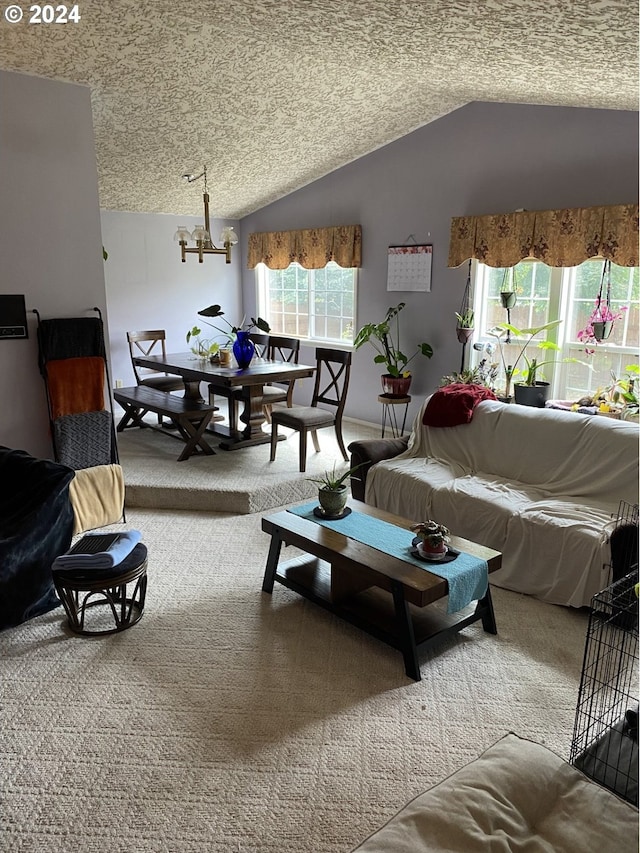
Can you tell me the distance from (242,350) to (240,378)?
0.49m

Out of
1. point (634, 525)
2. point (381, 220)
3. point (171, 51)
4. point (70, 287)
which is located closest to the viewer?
point (634, 525)

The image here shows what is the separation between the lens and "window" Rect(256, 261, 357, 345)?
6.57 m

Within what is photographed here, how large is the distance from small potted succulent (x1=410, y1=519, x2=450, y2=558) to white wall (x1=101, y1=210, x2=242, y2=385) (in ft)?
15.9

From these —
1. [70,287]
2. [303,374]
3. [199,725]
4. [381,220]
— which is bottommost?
[199,725]

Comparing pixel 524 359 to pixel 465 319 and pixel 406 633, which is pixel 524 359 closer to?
pixel 465 319

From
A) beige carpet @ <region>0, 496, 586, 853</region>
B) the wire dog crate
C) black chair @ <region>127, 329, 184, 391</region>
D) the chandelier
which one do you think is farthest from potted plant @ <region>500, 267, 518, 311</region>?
black chair @ <region>127, 329, 184, 391</region>

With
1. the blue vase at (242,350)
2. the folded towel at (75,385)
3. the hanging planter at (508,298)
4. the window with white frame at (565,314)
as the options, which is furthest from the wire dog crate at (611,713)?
the blue vase at (242,350)

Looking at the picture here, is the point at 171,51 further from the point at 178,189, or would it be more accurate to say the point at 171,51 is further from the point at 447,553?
the point at 447,553

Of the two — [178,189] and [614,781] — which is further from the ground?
[178,189]

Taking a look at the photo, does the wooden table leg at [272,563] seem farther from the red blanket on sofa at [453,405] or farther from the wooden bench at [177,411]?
the wooden bench at [177,411]

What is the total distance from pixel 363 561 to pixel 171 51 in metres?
3.02

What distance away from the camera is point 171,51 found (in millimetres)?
3641

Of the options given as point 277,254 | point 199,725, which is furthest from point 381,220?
point 199,725

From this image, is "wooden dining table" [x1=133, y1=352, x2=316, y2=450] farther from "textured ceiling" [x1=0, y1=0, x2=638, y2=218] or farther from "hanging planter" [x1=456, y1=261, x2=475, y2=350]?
"textured ceiling" [x1=0, y1=0, x2=638, y2=218]
